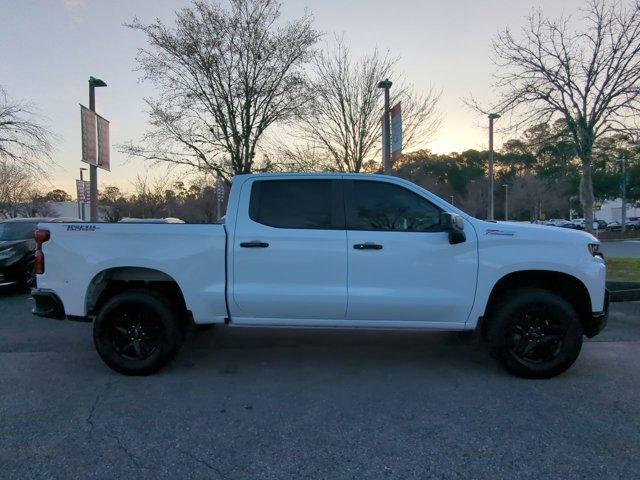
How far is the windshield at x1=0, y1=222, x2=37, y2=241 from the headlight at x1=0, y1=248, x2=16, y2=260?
1.98ft

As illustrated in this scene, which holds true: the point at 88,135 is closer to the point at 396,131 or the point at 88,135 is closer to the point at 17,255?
the point at 17,255

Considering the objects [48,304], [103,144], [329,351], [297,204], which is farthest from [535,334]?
[103,144]

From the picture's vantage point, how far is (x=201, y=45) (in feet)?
37.0

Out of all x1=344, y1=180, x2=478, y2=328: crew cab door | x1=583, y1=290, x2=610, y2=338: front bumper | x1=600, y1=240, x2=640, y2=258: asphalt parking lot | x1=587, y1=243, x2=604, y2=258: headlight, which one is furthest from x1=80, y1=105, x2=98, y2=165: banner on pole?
x1=600, y1=240, x2=640, y2=258: asphalt parking lot

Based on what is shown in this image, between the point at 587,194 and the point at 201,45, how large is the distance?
32.2 ft

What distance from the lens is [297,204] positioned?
496cm

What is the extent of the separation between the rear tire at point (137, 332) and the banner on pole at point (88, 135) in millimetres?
7211

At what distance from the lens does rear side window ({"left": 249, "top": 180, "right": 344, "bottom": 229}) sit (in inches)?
192

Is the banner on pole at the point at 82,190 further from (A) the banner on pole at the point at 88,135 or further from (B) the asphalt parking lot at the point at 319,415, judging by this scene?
(B) the asphalt parking lot at the point at 319,415

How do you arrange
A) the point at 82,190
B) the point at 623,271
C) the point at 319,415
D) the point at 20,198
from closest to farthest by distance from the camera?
1. the point at 319,415
2. the point at 623,271
3. the point at 82,190
4. the point at 20,198

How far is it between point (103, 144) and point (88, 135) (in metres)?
0.71

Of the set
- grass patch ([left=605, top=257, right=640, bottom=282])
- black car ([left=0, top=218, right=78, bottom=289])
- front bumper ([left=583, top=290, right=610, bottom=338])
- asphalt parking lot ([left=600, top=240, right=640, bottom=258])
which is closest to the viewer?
front bumper ([left=583, top=290, right=610, bottom=338])

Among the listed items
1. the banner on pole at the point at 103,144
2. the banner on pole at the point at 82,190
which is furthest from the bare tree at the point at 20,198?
the banner on pole at the point at 103,144

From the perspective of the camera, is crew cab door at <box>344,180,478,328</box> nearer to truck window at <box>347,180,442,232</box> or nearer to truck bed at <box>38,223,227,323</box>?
truck window at <box>347,180,442,232</box>
